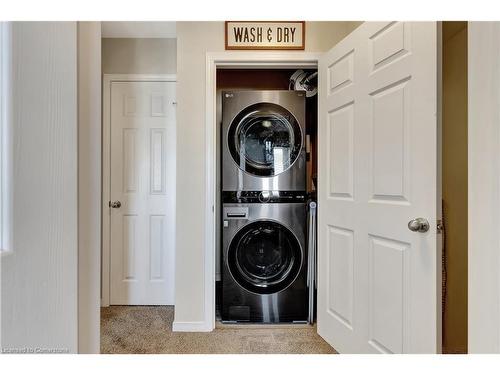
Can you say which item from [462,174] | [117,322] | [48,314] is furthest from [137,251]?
[462,174]

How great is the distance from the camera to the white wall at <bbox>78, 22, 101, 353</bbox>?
0.59 m

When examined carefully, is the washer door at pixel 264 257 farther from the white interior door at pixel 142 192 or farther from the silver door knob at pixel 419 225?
the silver door knob at pixel 419 225

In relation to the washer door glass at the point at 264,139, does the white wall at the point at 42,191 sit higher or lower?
lower

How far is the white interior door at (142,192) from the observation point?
265 cm

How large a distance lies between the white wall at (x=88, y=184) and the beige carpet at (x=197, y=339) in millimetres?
1498

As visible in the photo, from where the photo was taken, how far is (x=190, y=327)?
7.12ft

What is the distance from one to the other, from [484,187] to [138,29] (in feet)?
8.75

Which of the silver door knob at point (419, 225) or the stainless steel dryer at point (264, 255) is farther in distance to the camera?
the stainless steel dryer at point (264, 255)

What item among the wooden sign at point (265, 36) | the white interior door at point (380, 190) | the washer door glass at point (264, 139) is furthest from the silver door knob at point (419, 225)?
the wooden sign at point (265, 36)

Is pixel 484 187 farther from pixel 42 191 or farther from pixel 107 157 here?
pixel 107 157

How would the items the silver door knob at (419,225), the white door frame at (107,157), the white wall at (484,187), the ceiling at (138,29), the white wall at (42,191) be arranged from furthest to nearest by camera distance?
1. the white door frame at (107,157)
2. the ceiling at (138,29)
3. the silver door knob at (419,225)
4. the white wall at (484,187)
5. the white wall at (42,191)

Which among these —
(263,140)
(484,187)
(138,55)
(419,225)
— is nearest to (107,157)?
(138,55)

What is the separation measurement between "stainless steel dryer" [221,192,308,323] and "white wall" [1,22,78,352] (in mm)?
1771

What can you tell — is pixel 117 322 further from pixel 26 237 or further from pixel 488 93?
pixel 488 93
